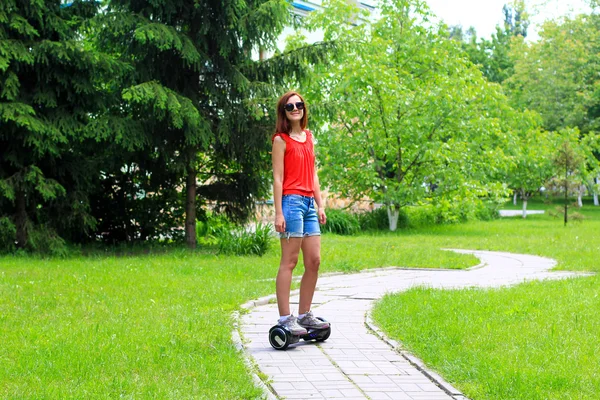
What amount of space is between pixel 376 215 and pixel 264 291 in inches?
620

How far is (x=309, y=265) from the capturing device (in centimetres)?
700

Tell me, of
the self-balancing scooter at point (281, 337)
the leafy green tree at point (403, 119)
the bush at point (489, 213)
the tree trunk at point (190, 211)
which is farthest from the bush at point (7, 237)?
the bush at point (489, 213)

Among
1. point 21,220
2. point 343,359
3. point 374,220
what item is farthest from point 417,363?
point 374,220

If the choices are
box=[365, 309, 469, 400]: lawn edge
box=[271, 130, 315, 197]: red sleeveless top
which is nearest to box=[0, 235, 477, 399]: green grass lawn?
box=[365, 309, 469, 400]: lawn edge

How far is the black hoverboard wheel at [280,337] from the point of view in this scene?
260 inches

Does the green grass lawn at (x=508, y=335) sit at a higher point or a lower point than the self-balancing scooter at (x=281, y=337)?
lower

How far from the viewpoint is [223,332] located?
23.3ft

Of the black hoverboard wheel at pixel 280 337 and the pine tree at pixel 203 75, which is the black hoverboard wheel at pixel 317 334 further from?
the pine tree at pixel 203 75

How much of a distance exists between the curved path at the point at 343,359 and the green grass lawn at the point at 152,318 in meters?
0.25

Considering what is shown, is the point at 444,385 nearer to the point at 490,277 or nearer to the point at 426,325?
the point at 426,325

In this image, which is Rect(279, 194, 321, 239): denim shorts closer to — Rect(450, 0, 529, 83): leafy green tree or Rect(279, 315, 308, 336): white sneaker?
Rect(279, 315, 308, 336): white sneaker

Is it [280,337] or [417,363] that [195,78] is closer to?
[280,337]

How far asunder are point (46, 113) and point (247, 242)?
13.8 feet

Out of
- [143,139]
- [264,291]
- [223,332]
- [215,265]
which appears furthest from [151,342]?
[143,139]
